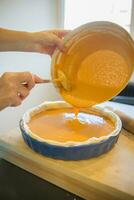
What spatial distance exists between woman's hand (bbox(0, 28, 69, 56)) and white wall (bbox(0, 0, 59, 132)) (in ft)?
1.56

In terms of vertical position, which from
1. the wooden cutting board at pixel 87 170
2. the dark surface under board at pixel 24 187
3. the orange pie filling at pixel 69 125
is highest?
the orange pie filling at pixel 69 125

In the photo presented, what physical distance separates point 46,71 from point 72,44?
87 centimetres

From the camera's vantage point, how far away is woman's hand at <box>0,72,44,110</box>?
2.52ft

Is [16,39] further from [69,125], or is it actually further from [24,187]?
[24,187]

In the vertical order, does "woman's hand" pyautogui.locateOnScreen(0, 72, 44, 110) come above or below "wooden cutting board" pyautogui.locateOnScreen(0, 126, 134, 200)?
above

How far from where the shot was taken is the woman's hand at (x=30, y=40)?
0.94 meters

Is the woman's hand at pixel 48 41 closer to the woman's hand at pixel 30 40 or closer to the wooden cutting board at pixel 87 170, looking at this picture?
the woman's hand at pixel 30 40

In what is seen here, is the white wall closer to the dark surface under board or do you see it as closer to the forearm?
the forearm

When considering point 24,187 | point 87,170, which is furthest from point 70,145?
point 24,187

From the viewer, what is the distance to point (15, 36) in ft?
3.15

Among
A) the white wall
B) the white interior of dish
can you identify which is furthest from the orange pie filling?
the white wall

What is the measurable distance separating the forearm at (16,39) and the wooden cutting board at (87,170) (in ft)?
1.08

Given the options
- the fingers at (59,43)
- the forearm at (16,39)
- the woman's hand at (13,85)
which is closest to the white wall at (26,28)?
the forearm at (16,39)

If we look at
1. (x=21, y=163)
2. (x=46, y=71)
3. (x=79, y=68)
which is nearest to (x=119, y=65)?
(x=79, y=68)
